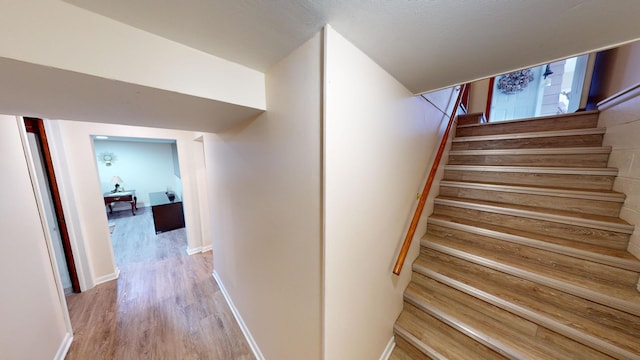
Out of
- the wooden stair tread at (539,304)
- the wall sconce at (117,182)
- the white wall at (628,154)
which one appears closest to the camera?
the wooden stair tread at (539,304)

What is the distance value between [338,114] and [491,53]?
90 centimetres

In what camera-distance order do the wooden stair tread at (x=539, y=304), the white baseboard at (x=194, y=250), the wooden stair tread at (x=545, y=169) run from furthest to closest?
1. the white baseboard at (x=194, y=250)
2. the wooden stair tread at (x=545, y=169)
3. the wooden stair tread at (x=539, y=304)

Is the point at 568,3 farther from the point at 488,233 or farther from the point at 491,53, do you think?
the point at 488,233

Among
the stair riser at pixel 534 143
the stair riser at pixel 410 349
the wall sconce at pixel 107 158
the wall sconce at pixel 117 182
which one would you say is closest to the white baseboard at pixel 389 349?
the stair riser at pixel 410 349

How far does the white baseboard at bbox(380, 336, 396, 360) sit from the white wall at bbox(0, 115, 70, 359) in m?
2.46

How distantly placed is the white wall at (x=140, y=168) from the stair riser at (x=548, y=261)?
6977 mm

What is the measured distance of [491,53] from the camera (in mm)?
1003

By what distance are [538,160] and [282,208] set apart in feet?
8.57

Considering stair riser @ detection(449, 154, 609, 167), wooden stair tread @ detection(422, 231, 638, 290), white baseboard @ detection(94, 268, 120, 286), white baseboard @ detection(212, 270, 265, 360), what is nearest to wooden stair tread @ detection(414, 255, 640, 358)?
wooden stair tread @ detection(422, 231, 638, 290)

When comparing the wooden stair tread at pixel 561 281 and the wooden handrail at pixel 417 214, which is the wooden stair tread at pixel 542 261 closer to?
the wooden stair tread at pixel 561 281

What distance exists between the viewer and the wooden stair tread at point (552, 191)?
1469mm

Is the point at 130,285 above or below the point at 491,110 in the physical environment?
below

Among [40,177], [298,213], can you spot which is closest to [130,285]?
[40,177]

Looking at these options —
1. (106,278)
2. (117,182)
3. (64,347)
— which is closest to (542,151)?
(64,347)
